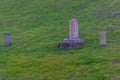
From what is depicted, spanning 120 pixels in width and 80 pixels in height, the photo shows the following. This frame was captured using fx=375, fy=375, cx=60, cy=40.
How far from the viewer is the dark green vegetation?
49.4 feet

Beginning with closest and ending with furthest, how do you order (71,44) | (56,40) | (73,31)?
1. (71,44)
2. (73,31)
3. (56,40)

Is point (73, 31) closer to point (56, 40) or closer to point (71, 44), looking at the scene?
point (71, 44)

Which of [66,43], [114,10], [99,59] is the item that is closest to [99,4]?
[114,10]

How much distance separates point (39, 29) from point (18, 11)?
7930mm

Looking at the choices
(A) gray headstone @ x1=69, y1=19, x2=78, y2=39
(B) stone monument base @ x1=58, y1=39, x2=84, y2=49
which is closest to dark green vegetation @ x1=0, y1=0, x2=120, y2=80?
(B) stone monument base @ x1=58, y1=39, x2=84, y2=49

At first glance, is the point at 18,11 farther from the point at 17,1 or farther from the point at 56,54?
the point at 56,54

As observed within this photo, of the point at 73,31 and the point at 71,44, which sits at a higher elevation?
the point at 73,31

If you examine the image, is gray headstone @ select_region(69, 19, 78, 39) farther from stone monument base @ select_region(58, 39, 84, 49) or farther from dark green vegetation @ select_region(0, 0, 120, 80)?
dark green vegetation @ select_region(0, 0, 120, 80)

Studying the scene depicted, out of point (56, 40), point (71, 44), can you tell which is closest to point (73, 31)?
point (71, 44)

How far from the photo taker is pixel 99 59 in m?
16.3

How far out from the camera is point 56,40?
21.8 m

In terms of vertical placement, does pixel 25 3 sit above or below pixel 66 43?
above

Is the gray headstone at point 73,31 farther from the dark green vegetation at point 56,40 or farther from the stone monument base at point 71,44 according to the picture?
the dark green vegetation at point 56,40

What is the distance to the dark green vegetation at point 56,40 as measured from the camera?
49.4 ft
